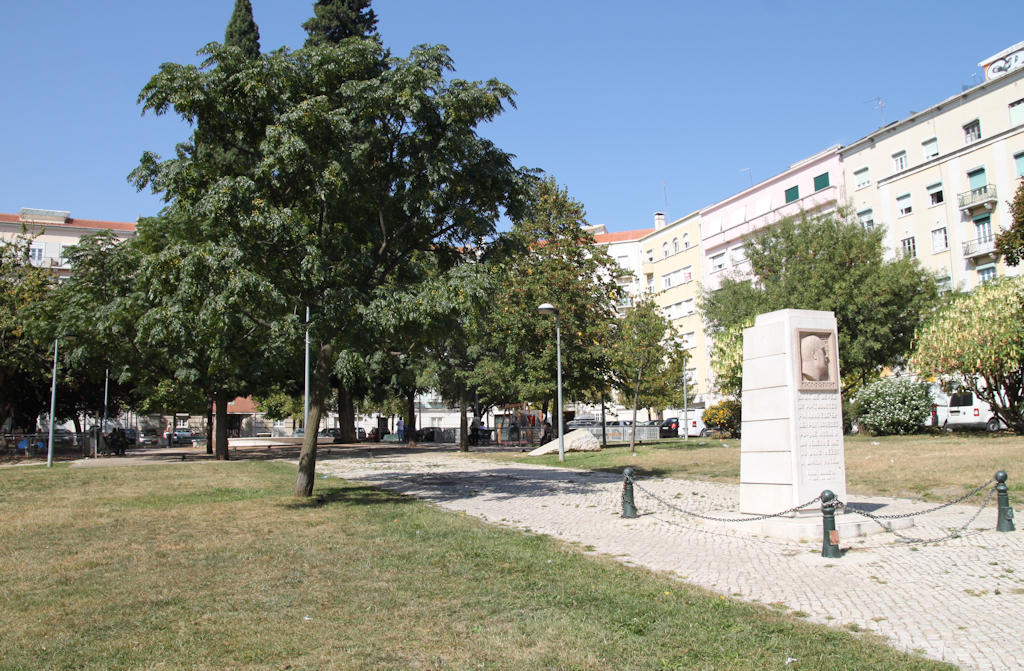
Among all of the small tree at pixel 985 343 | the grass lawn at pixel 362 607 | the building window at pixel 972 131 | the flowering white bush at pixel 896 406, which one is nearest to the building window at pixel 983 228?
the building window at pixel 972 131

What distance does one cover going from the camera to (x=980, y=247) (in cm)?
4034

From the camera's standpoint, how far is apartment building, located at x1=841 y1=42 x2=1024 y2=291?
39625 millimetres

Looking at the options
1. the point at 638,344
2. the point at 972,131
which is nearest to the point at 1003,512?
the point at 638,344

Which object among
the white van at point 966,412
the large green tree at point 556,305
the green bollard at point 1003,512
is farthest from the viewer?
the white van at point 966,412

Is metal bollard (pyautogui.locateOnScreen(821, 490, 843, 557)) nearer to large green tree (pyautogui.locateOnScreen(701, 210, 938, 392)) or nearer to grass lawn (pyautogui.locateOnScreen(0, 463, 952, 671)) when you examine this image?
grass lawn (pyautogui.locateOnScreen(0, 463, 952, 671))

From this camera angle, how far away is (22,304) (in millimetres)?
33844

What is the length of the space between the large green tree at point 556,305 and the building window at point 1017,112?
83.6 feet

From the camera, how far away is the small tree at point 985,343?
26.6 metres

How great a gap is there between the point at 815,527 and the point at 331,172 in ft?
29.8

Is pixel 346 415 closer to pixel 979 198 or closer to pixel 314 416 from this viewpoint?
pixel 314 416

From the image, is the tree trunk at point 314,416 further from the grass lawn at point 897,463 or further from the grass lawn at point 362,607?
the grass lawn at point 897,463

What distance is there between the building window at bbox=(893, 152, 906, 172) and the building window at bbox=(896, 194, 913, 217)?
2.32 m

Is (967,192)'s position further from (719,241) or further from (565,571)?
(565,571)

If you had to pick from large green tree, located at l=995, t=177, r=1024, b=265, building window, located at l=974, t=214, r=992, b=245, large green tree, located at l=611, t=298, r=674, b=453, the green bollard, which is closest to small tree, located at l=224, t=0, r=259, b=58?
large green tree, located at l=611, t=298, r=674, b=453
